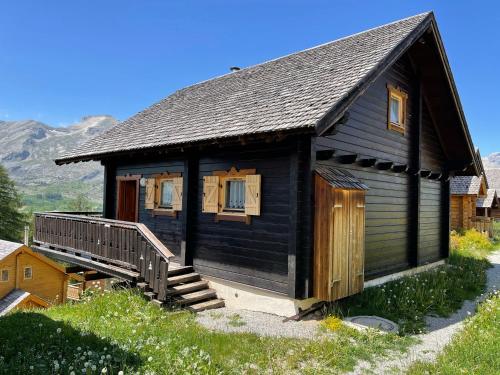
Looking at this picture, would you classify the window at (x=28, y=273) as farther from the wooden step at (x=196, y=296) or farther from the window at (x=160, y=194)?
the wooden step at (x=196, y=296)

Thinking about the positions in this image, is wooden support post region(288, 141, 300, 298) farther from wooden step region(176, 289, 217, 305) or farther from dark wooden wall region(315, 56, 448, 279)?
wooden step region(176, 289, 217, 305)

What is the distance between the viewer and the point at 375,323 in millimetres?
6934

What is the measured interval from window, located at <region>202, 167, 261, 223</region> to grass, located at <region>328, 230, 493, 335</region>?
2885 millimetres

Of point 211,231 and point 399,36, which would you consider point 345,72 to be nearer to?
point 399,36

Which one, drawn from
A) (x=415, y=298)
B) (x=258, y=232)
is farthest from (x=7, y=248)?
(x=415, y=298)

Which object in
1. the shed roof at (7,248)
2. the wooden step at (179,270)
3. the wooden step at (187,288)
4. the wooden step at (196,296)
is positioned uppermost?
the wooden step at (179,270)

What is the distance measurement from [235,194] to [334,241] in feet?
8.86

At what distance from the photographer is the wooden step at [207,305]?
7.85 meters

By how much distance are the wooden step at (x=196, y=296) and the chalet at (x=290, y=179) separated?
3 centimetres

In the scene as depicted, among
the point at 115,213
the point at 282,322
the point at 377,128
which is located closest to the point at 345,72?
the point at 377,128

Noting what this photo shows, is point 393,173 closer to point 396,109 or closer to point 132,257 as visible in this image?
point 396,109

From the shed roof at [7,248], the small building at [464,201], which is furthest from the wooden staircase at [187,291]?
the small building at [464,201]

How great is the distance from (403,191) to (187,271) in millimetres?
6617

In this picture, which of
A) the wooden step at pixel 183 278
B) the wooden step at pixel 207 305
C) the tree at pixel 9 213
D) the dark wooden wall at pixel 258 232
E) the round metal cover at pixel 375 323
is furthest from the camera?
the tree at pixel 9 213
